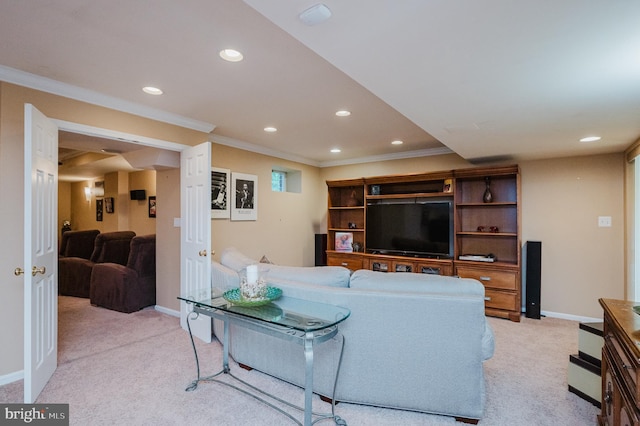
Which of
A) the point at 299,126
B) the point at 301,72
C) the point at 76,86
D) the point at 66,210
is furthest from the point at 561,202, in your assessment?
the point at 66,210

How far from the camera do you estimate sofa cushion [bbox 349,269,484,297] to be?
1.99 m

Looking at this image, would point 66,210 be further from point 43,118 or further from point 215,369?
point 215,369

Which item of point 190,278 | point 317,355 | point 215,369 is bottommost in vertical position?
point 215,369

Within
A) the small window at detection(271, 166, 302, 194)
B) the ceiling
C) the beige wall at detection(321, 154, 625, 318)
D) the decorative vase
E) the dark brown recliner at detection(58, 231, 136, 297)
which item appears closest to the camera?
the ceiling

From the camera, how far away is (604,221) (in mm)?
3947

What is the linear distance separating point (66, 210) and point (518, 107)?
10.5 meters

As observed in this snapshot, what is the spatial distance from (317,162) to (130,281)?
3.75 meters

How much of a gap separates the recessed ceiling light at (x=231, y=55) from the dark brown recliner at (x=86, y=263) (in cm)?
430

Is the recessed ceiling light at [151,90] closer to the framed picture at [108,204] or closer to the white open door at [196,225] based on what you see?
the white open door at [196,225]

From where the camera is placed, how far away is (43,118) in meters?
2.36

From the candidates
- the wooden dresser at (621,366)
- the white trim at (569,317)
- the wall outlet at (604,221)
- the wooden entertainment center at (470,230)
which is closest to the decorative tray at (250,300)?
the wooden dresser at (621,366)

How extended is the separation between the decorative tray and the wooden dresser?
186 cm

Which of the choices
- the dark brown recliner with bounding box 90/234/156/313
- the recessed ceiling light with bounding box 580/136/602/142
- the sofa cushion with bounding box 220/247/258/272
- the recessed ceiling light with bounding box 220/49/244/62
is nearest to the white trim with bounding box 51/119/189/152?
the sofa cushion with bounding box 220/247/258/272

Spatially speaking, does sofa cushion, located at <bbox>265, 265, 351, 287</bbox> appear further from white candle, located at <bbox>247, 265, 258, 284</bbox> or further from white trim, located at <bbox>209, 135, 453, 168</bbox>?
white trim, located at <bbox>209, 135, 453, 168</bbox>
